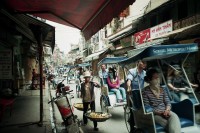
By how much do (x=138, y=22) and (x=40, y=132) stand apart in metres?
16.7

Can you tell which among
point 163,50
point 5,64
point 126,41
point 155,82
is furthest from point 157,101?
point 126,41

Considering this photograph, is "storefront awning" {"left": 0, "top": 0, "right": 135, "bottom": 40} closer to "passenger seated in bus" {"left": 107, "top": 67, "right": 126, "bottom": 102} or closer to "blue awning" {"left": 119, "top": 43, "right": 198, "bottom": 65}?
"blue awning" {"left": 119, "top": 43, "right": 198, "bottom": 65}

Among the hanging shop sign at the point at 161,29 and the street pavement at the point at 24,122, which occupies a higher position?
the hanging shop sign at the point at 161,29

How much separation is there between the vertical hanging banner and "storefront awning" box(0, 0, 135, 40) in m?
2.05

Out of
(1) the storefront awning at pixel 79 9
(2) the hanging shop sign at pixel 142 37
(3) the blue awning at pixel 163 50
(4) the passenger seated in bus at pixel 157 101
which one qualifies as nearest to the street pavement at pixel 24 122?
(1) the storefront awning at pixel 79 9

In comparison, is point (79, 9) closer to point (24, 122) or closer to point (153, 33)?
point (24, 122)

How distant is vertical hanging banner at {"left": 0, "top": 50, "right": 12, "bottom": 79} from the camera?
833 centimetres

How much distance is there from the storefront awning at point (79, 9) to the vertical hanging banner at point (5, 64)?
80.6 inches

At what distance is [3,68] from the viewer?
27.5ft

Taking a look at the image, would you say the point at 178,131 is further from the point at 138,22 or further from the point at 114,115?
the point at 138,22

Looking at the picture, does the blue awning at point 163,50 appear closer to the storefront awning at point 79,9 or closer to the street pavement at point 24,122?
the storefront awning at point 79,9

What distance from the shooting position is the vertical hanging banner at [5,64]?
27.3 feet

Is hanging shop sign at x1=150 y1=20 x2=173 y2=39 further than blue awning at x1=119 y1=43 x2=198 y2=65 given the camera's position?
Yes

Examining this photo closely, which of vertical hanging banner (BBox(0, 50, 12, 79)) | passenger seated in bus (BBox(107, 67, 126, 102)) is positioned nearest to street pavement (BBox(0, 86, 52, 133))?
vertical hanging banner (BBox(0, 50, 12, 79))
